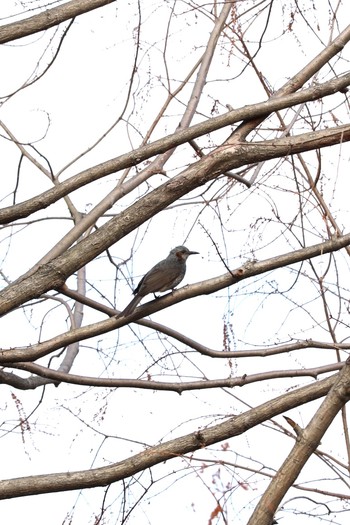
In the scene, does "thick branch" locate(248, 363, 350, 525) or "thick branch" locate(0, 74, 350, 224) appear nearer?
"thick branch" locate(248, 363, 350, 525)

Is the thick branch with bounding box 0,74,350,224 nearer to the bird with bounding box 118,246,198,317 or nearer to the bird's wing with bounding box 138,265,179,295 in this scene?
the bird with bounding box 118,246,198,317

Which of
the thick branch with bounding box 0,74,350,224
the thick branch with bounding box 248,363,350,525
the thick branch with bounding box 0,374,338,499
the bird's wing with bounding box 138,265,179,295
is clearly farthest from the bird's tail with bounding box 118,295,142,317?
the thick branch with bounding box 248,363,350,525

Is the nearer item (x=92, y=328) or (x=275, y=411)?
(x=275, y=411)

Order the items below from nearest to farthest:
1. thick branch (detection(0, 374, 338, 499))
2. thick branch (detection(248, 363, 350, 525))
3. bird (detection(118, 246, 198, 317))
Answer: thick branch (detection(248, 363, 350, 525))
thick branch (detection(0, 374, 338, 499))
bird (detection(118, 246, 198, 317))

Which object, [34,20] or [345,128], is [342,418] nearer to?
[345,128]

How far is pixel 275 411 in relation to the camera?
4.18 m

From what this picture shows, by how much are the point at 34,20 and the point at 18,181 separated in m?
1.29

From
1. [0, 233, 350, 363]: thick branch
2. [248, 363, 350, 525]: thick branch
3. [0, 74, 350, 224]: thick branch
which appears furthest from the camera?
[0, 74, 350, 224]: thick branch

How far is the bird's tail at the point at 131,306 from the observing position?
481 centimetres

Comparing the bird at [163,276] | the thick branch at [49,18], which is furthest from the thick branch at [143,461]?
the thick branch at [49,18]

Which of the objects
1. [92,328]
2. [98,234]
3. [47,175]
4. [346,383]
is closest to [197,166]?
[98,234]

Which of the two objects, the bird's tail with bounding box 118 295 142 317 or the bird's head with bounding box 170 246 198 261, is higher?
the bird's head with bounding box 170 246 198 261

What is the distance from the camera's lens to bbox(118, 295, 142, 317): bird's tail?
4.81m

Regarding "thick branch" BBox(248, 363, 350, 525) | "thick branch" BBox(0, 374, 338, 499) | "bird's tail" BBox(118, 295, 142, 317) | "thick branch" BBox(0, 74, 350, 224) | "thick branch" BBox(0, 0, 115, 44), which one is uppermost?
"thick branch" BBox(0, 0, 115, 44)
